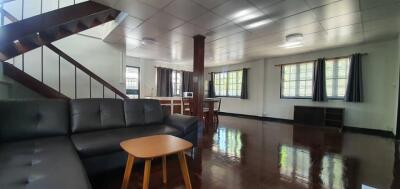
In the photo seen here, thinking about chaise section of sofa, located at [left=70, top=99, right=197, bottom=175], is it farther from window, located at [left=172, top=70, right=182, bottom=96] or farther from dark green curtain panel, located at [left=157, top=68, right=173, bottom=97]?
window, located at [left=172, top=70, right=182, bottom=96]

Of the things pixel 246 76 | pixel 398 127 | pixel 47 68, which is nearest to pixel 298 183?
pixel 398 127

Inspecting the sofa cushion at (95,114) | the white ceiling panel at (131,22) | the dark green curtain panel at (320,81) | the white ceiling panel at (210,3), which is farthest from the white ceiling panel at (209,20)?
the dark green curtain panel at (320,81)

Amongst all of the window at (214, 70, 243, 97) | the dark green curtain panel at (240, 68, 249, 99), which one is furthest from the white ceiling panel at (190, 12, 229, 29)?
the window at (214, 70, 243, 97)

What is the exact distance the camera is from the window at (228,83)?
7.91m

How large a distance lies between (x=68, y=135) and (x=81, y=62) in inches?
114

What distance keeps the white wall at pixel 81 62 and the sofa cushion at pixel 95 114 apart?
7.77ft

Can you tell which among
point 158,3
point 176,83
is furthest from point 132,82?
point 158,3

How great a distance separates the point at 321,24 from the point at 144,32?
3682 mm

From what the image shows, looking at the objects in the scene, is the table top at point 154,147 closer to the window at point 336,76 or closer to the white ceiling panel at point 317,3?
the white ceiling panel at point 317,3

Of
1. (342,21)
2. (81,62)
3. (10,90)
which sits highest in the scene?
(342,21)

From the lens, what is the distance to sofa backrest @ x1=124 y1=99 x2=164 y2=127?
2.78 meters

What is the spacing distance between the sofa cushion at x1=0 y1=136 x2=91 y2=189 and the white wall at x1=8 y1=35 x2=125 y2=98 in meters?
2.85

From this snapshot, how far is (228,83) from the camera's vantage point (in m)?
8.35

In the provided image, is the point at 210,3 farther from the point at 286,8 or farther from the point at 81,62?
the point at 81,62
